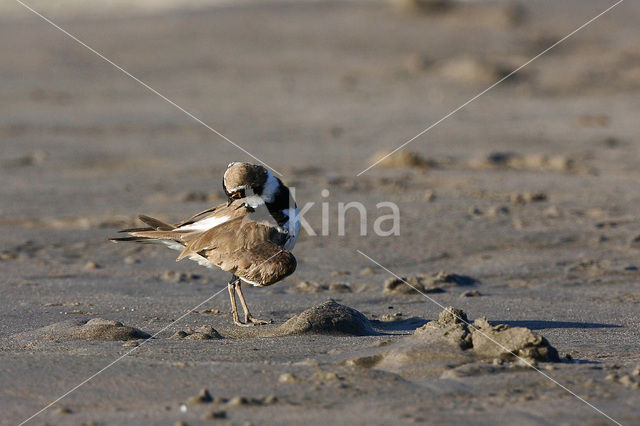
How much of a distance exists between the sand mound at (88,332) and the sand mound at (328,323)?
74 centimetres

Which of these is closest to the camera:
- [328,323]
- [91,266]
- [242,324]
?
→ [328,323]

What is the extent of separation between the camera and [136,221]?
7.88m

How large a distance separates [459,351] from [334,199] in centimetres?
435

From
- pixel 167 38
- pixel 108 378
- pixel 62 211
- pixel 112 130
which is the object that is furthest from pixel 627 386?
pixel 167 38

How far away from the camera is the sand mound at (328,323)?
4.76m

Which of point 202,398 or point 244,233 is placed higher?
point 244,233

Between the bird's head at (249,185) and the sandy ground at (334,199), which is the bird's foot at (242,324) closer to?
the sandy ground at (334,199)

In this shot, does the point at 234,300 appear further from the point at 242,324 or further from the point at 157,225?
the point at 157,225

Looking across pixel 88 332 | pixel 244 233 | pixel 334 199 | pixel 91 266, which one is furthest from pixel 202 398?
pixel 334 199

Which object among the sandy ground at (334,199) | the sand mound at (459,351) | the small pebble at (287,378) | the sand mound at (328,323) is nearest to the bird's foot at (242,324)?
the sandy ground at (334,199)

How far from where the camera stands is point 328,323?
188 inches

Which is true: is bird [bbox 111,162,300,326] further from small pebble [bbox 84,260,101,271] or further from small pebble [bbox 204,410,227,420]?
small pebble [bbox 204,410,227,420]

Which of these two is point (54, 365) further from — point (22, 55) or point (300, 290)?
point (22, 55)

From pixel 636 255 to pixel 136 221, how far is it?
395 centimetres
